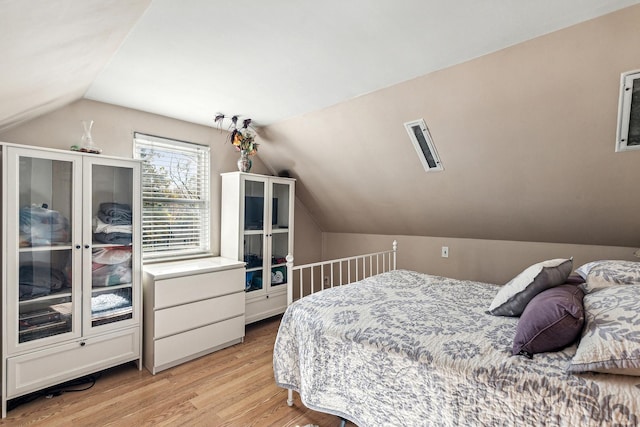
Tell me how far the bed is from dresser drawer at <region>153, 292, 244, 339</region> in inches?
38.5

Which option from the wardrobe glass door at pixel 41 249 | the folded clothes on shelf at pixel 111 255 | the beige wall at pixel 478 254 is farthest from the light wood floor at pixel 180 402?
the beige wall at pixel 478 254

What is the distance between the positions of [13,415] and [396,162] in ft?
10.4

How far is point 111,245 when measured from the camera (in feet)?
7.68

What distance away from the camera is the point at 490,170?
246cm

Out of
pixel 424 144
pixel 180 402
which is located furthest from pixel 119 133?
pixel 424 144

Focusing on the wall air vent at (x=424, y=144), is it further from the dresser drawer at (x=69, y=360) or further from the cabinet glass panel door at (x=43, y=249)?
the dresser drawer at (x=69, y=360)

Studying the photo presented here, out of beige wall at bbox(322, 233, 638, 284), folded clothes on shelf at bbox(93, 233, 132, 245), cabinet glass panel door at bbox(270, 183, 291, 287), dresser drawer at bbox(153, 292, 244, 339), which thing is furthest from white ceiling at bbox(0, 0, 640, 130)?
beige wall at bbox(322, 233, 638, 284)

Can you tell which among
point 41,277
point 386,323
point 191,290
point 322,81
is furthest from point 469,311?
point 41,277

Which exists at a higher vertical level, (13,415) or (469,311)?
(469,311)

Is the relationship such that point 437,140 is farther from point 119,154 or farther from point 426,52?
point 119,154

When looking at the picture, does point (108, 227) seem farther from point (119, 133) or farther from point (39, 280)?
point (119, 133)

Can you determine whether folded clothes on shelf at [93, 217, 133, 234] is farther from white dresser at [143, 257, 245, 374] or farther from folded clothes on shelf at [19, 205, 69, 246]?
white dresser at [143, 257, 245, 374]

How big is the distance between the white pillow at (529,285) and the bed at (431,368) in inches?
2.5

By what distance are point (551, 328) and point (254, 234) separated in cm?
260
